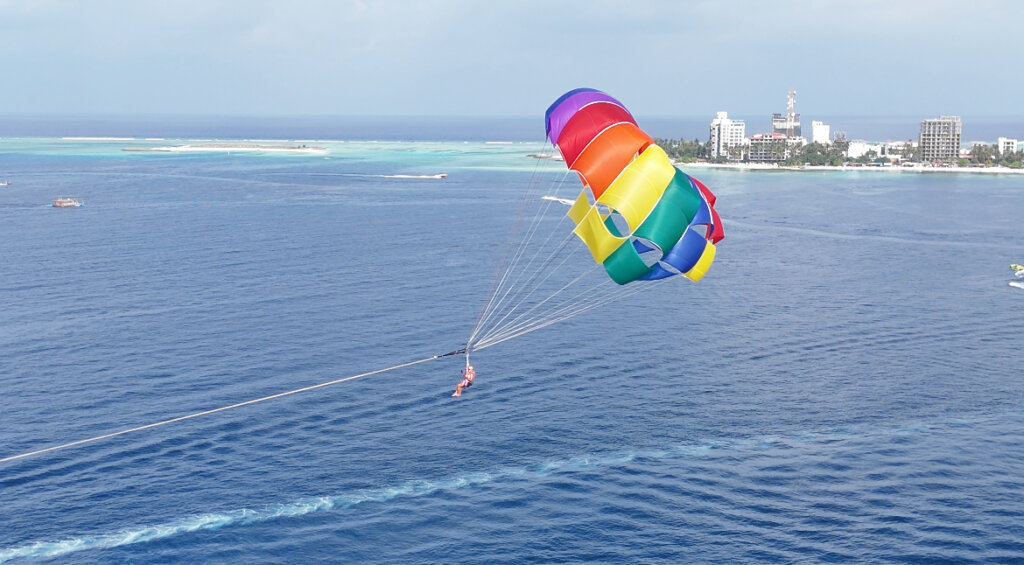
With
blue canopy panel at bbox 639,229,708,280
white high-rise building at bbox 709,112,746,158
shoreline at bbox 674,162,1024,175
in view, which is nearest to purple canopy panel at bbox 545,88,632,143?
blue canopy panel at bbox 639,229,708,280

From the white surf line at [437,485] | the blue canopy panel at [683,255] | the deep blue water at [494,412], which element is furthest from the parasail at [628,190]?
the deep blue water at [494,412]

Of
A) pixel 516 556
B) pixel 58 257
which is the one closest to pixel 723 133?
pixel 58 257

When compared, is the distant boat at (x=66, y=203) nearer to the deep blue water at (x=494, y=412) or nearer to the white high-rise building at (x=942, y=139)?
the deep blue water at (x=494, y=412)

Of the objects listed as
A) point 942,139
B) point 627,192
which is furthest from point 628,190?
point 942,139

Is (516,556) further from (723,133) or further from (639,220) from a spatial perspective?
(723,133)

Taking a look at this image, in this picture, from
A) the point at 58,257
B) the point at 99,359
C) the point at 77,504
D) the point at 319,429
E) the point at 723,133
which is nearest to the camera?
the point at 77,504

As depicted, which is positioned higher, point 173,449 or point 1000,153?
point 1000,153
